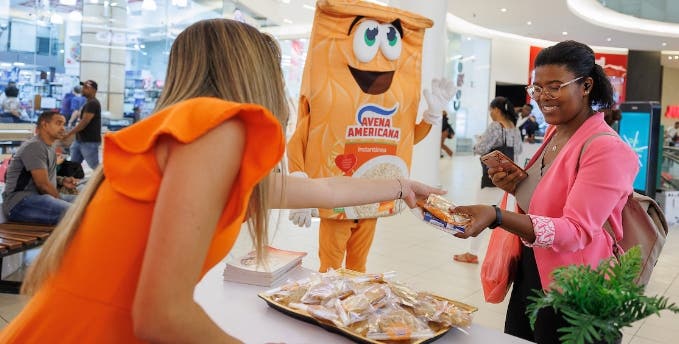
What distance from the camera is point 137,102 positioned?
29.1 ft

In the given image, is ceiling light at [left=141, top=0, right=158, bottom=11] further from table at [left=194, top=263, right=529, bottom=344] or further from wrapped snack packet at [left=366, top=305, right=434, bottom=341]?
wrapped snack packet at [left=366, top=305, right=434, bottom=341]

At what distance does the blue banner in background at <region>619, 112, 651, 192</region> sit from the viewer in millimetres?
6777

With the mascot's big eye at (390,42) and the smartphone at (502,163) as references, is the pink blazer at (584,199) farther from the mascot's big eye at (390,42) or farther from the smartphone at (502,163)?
the mascot's big eye at (390,42)

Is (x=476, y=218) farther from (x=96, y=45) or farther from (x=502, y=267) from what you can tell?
(x=96, y=45)

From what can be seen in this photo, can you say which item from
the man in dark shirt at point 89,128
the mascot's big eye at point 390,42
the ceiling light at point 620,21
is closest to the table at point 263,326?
the mascot's big eye at point 390,42

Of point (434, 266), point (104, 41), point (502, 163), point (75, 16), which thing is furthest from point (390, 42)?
point (104, 41)

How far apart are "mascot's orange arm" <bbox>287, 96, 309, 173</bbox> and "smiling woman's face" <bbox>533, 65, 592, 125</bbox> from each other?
4.46 ft

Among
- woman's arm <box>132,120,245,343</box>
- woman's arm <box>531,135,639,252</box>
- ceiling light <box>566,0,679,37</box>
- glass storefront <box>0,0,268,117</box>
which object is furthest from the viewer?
ceiling light <box>566,0,679,37</box>

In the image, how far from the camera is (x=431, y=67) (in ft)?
26.0

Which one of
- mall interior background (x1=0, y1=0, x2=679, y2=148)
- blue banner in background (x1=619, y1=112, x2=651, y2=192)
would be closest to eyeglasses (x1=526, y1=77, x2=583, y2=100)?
mall interior background (x1=0, y1=0, x2=679, y2=148)

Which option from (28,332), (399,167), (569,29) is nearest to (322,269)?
(399,167)

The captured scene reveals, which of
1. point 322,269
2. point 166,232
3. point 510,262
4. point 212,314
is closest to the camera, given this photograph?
point 166,232

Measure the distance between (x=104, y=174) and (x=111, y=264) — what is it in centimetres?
15

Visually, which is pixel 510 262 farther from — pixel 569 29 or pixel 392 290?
pixel 569 29
